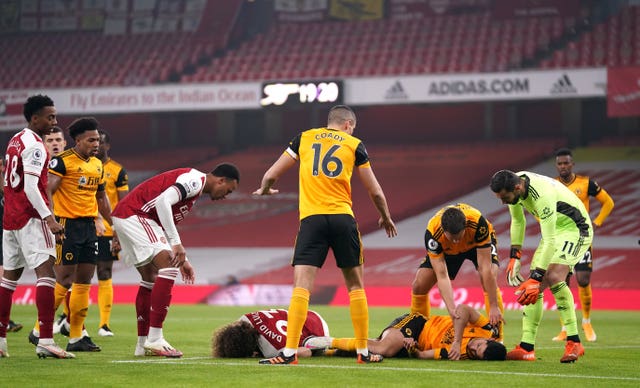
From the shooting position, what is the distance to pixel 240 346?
10406 millimetres

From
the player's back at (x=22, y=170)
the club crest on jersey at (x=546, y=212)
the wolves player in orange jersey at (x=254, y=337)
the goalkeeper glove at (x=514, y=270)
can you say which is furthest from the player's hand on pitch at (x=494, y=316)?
the player's back at (x=22, y=170)

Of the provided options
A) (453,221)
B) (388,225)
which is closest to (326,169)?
(388,225)

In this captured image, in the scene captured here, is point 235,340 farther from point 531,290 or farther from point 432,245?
point 531,290

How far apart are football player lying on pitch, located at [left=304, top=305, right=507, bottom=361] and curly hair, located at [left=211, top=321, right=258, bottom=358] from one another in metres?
0.59

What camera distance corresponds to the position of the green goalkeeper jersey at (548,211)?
10391 mm

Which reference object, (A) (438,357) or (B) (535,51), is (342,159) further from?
(B) (535,51)

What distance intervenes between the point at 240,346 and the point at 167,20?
89.4 feet

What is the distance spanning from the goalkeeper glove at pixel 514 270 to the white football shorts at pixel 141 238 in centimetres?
362

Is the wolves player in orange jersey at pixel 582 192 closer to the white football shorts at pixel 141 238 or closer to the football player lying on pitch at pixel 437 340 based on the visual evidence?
the football player lying on pitch at pixel 437 340

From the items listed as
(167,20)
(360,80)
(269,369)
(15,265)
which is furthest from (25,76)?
(269,369)

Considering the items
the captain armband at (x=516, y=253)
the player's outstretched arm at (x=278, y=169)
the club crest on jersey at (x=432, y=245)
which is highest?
the player's outstretched arm at (x=278, y=169)

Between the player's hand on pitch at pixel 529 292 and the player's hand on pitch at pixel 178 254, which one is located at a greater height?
the player's hand on pitch at pixel 178 254

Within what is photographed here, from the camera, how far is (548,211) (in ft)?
34.1

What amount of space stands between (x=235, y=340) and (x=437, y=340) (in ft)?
6.65
